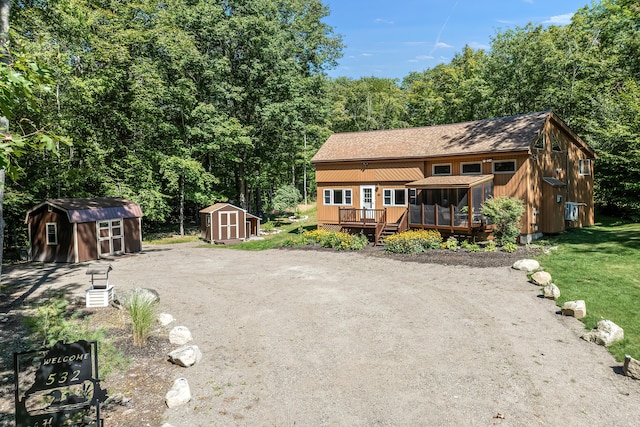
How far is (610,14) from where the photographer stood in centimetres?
3045

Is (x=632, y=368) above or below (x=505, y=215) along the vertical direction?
below

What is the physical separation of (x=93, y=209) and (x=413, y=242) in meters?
15.6

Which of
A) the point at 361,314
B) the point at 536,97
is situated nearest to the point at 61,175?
the point at 361,314

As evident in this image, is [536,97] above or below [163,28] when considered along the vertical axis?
below

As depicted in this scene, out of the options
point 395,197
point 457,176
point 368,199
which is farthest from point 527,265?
point 368,199

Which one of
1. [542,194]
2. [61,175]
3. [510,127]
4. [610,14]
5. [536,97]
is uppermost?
[610,14]

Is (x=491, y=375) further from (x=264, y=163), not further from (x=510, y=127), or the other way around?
(x=264, y=163)

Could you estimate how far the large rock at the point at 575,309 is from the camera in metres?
8.93

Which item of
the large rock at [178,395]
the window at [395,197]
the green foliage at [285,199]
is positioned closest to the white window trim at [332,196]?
the window at [395,197]

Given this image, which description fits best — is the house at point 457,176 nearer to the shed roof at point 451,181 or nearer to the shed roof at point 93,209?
the shed roof at point 451,181

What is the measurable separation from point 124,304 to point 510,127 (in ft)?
63.8

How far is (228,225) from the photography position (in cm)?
2480

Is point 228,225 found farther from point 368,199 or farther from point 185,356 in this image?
point 185,356

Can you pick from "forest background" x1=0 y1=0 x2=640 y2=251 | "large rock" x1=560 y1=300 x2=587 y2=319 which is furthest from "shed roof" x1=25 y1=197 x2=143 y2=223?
"large rock" x1=560 y1=300 x2=587 y2=319
